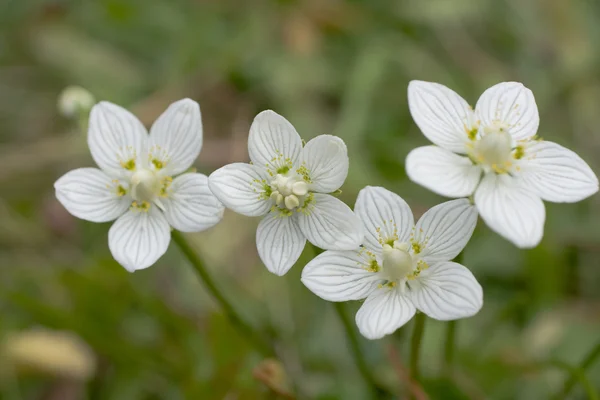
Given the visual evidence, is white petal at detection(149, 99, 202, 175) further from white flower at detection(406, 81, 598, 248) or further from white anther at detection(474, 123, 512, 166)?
white anther at detection(474, 123, 512, 166)

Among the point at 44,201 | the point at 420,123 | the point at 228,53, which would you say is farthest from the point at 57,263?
the point at 420,123

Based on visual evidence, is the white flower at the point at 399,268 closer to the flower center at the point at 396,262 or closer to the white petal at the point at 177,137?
the flower center at the point at 396,262

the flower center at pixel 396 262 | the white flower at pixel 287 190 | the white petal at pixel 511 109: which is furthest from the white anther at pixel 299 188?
the white petal at pixel 511 109

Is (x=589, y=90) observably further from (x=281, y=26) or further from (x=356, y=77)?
(x=281, y=26)

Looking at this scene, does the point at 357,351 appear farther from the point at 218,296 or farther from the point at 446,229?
the point at 446,229

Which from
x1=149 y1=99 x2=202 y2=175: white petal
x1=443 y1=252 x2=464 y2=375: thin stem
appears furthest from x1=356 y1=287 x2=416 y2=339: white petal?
x1=149 y1=99 x2=202 y2=175: white petal

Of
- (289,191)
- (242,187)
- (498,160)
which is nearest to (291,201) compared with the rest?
(289,191)
